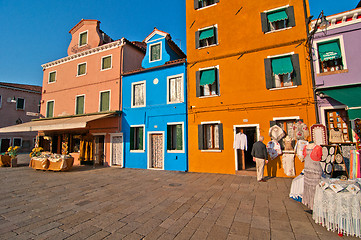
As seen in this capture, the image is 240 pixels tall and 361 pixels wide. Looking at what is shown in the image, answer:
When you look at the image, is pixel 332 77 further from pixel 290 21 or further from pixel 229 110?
pixel 229 110

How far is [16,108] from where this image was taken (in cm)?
2483

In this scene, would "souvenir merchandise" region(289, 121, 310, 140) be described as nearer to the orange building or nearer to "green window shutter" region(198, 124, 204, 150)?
the orange building

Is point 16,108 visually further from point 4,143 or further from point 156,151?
point 156,151

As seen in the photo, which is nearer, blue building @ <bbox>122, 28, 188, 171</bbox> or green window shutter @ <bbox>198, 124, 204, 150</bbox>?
green window shutter @ <bbox>198, 124, 204, 150</bbox>

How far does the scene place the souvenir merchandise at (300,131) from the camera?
25.5 ft

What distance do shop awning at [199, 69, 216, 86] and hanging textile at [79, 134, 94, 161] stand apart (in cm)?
980

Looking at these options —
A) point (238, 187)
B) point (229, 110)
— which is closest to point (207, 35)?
point (229, 110)

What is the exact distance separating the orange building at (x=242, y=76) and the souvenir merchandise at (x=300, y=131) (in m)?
0.43

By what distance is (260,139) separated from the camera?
8242 mm

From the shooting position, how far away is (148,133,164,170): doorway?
38.0ft

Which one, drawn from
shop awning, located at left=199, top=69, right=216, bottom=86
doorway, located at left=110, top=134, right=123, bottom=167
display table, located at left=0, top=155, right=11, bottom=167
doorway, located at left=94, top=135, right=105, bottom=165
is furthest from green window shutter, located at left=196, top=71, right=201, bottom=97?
display table, located at left=0, top=155, right=11, bottom=167

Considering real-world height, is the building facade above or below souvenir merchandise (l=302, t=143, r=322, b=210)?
above

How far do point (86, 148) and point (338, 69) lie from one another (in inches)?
658

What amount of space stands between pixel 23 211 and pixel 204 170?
25.4 ft
